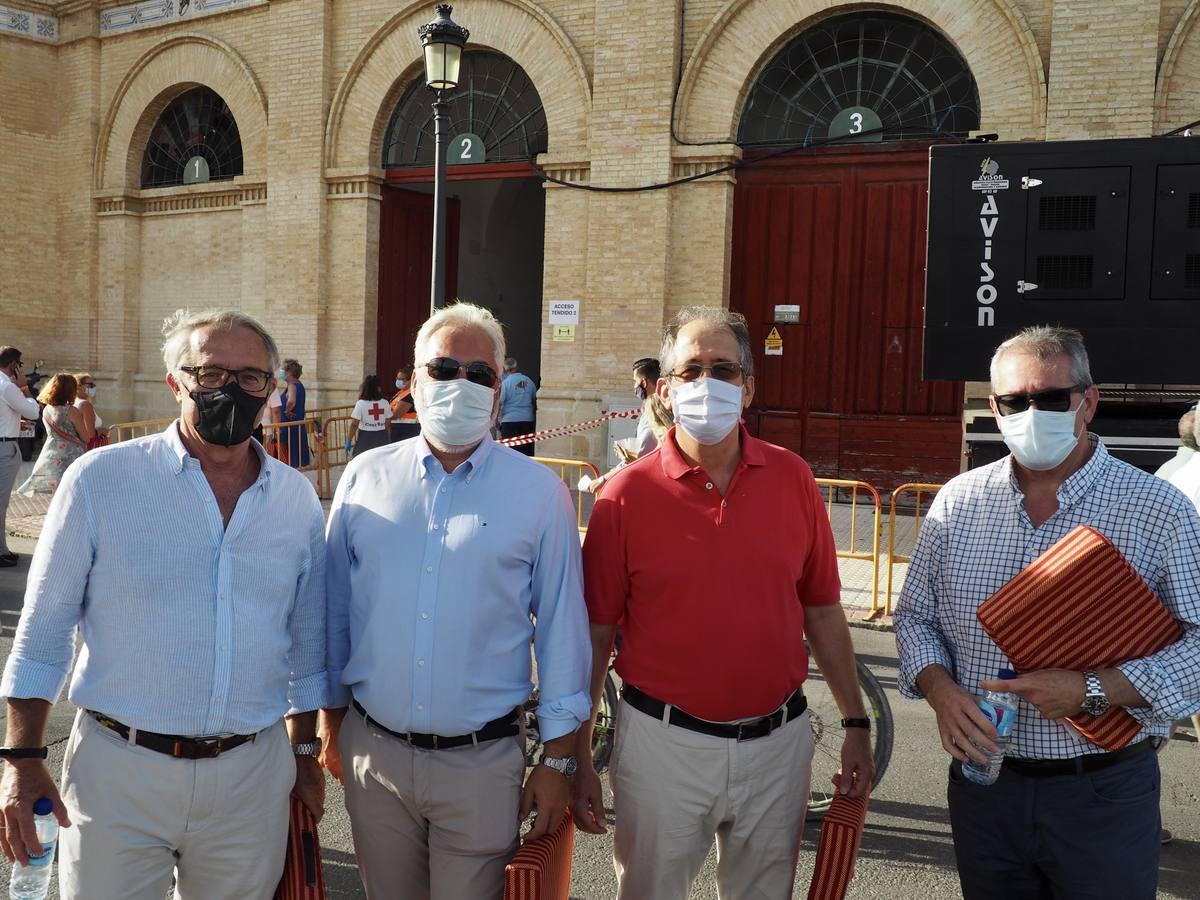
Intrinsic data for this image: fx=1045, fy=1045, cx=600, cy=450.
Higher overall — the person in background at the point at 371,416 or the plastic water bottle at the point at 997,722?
the person in background at the point at 371,416

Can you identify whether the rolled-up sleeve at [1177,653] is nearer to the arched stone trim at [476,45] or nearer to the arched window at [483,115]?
the arched stone trim at [476,45]

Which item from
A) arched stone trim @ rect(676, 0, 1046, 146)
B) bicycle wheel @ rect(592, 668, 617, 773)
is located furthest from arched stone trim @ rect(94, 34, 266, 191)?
bicycle wheel @ rect(592, 668, 617, 773)

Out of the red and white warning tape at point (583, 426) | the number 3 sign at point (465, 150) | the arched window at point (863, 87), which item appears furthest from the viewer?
the number 3 sign at point (465, 150)

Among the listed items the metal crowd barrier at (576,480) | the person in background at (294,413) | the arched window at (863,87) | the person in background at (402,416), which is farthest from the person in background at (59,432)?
the arched window at (863,87)

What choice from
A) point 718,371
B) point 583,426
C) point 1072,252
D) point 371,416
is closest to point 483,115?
point 371,416

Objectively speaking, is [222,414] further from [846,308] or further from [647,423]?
[846,308]

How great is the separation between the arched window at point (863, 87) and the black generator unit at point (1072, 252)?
13.6 feet

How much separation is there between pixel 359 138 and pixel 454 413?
49.2 ft

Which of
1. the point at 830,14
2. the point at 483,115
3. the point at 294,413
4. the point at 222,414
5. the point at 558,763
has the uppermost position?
the point at 830,14

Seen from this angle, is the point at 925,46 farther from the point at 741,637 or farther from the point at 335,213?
the point at 741,637

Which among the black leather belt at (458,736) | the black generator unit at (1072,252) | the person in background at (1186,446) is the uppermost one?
the black generator unit at (1072,252)

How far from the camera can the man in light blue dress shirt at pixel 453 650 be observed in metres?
2.60

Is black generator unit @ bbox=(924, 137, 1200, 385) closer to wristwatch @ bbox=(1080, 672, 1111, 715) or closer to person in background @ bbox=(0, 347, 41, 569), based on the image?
wristwatch @ bbox=(1080, 672, 1111, 715)

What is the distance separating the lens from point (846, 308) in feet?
45.1
